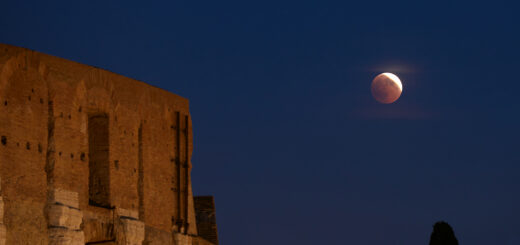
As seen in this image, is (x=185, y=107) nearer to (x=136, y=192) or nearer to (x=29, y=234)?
(x=136, y=192)

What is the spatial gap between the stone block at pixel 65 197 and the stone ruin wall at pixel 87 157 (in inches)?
0.8

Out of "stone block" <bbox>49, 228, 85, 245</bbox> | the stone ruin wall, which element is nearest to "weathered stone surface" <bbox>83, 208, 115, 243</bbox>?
the stone ruin wall

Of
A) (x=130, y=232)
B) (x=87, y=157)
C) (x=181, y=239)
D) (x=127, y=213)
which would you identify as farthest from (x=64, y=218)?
(x=181, y=239)

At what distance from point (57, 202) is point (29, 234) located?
108cm

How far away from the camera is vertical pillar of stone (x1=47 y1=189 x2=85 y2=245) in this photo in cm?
2177

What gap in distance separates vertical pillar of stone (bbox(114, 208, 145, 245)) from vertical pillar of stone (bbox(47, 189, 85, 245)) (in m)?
1.64

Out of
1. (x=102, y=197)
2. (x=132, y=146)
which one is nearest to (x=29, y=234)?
(x=102, y=197)

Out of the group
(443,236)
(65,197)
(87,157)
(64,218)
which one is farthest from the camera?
(443,236)

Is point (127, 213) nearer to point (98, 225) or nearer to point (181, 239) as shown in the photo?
point (98, 225)

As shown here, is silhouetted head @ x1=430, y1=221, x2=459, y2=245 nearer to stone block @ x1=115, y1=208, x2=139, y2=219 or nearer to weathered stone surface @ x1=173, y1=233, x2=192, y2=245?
weathered stone surface @ x1=173, y1=233, x2=192, y2=245

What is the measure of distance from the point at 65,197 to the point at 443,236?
12558 millimetres

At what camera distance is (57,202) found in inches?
866

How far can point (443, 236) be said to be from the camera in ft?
101

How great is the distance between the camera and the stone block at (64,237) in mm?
21703
